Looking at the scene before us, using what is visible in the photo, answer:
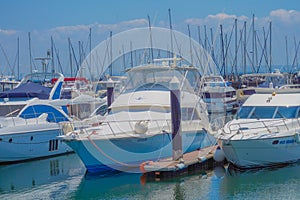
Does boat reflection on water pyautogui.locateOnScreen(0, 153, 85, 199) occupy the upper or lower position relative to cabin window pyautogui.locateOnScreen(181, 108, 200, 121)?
lower

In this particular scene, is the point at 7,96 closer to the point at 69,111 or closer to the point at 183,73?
the point at 69,111

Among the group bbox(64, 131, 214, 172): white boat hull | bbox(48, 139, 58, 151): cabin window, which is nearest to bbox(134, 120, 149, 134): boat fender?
bbox(64, 131, 214, 172): white boat hull

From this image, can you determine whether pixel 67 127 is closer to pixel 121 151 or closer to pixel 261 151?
Result: pixel 121 151

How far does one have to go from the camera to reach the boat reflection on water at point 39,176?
21.3m

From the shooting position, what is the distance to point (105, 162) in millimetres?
22656

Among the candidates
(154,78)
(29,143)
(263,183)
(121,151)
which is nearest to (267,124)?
(263,183)

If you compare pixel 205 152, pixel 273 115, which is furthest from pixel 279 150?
pixel 205 152

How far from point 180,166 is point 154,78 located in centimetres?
592

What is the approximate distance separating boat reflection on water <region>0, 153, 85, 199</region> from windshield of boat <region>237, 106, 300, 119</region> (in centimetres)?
828

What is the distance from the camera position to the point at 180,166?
842 inches

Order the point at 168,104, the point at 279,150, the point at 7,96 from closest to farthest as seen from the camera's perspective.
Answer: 1. the point at 279,150
2. the point at 168,104
3. the point at 7,96

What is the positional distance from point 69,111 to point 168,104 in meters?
10.8

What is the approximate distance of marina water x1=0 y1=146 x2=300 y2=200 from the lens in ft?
63.3

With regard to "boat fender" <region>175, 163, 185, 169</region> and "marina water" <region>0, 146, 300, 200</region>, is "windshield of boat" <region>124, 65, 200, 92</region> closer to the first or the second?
"marina water" <region>0, 146, 300, 200</region>
